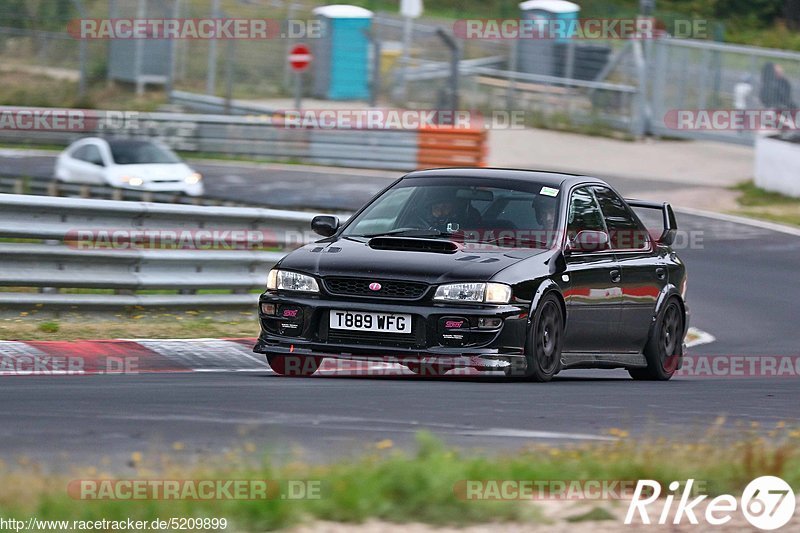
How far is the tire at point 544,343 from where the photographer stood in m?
9.27

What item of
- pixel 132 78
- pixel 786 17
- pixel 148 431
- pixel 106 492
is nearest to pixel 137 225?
pixel 148 431

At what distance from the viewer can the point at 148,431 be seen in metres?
6.80

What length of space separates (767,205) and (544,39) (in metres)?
13.0

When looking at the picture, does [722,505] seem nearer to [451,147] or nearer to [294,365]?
[294,365]

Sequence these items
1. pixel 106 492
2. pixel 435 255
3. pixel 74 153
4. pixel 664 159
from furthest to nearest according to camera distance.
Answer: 1. pixel 664 159
2. pixel 74 153
3. pixel 435 255
4. pixel 106 492

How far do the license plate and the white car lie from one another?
17716 millimetres

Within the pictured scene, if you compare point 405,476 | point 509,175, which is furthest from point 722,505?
point 509,175

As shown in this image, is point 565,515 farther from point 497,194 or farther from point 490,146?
point 490,146

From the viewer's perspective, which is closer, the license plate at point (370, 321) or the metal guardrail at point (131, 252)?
the license plate at point (370, 321)

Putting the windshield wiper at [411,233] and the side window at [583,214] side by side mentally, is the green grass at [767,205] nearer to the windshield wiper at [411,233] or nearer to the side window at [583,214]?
the side window at [583,214]

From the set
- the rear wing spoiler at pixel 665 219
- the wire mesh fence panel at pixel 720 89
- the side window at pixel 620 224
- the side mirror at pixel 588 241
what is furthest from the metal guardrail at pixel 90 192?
the side mirror at pixel 588 241

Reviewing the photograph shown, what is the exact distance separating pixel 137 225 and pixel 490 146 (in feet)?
72.6

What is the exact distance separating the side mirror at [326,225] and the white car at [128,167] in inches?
654

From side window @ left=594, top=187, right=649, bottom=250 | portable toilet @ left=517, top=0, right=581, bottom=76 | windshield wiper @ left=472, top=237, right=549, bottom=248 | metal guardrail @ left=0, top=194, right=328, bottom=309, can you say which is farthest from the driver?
portable toilet @ left=517, top=0, right=581, bottom=76
